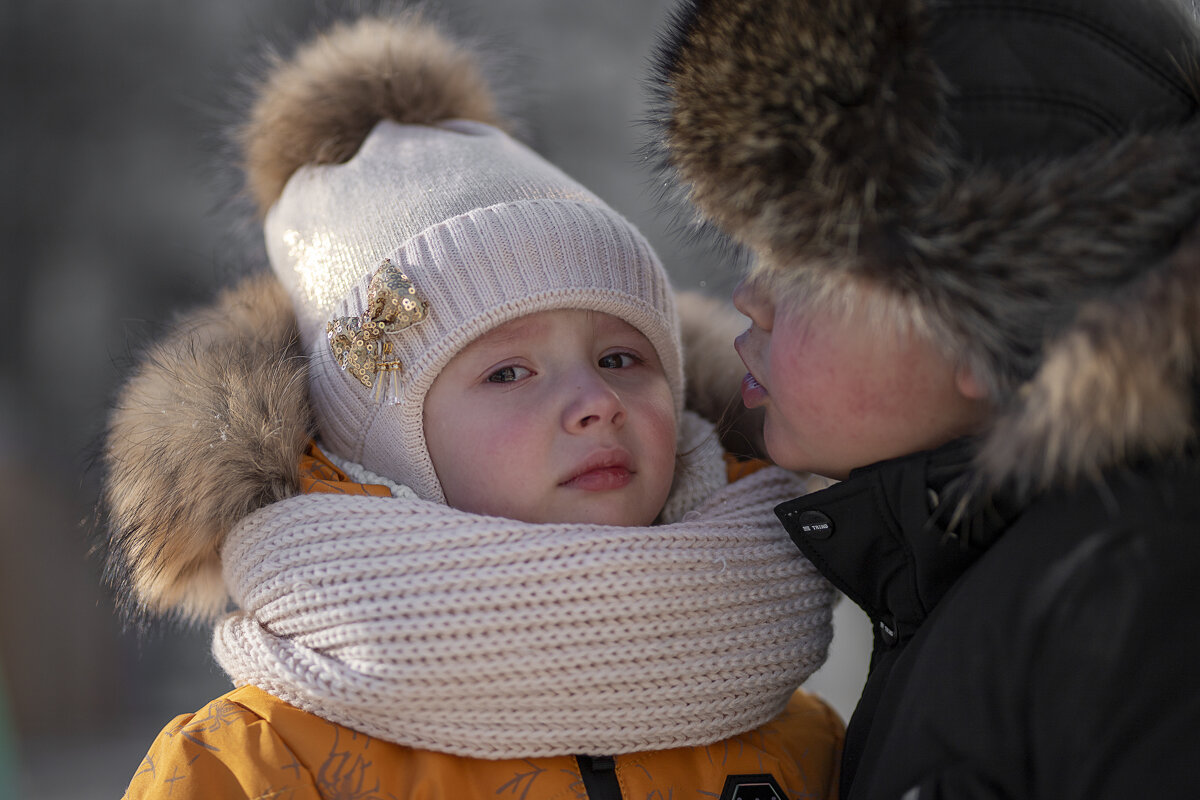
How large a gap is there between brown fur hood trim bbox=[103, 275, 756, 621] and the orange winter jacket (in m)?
0.27

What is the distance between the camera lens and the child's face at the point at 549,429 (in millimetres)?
1448

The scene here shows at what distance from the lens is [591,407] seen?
1.44 metres

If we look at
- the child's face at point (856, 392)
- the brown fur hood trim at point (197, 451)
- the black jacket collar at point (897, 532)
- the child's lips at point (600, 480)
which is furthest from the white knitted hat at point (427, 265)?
the black jacket collar at point (897, 532)

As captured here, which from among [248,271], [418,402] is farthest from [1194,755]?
[248,271]

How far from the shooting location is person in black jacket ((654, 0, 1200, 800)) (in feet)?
3.08

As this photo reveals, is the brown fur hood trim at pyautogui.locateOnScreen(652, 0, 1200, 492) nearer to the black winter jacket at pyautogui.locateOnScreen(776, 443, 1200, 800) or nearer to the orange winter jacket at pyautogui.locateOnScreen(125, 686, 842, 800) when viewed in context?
the black winter jacket at pyautogui.locateOnScreen(776, 443, 1200, 800)

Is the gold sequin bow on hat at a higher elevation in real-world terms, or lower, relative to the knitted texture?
higher

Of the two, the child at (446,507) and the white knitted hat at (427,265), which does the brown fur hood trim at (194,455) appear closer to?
the child at (446,507)

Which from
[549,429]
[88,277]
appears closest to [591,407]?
[549,429]

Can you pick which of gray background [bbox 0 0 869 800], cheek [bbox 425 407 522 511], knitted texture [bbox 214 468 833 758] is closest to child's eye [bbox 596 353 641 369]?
cheek [bbox 425 407 522 511]

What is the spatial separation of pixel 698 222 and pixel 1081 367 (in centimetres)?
51

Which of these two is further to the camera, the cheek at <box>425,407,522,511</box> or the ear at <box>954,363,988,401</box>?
the cheek at <box>425,407,522,511</box>

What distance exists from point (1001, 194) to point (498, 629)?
0.79 meters

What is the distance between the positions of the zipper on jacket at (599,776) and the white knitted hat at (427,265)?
47cm
